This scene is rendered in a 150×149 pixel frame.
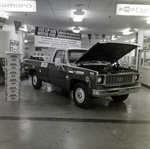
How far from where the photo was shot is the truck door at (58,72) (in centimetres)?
514

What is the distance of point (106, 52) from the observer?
4926mm

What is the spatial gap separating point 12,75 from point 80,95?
2.39 meters

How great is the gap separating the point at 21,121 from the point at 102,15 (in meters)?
6.06

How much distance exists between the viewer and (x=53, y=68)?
5.61 metres

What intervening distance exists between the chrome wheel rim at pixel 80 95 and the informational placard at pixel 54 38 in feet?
11.1

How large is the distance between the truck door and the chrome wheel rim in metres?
0.72

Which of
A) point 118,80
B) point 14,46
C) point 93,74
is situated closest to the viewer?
point 93,74

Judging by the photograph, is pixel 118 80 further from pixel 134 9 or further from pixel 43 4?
pixel 43 4

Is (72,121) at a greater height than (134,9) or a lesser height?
lesser

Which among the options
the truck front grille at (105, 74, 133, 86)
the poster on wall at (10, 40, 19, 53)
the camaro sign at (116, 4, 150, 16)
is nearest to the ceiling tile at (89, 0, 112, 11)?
the camaro sign at (116, 4, 150, 16)

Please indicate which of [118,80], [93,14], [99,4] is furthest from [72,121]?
[93,14]

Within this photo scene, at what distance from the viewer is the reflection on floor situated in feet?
9.09

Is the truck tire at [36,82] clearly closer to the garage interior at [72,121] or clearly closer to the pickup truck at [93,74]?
the pickup truck at [93,74]

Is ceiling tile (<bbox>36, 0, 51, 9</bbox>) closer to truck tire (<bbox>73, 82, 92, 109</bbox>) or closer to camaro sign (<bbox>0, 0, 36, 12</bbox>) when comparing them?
camaro sign (<bbox>0, 0, 36, 12</bbox>)
